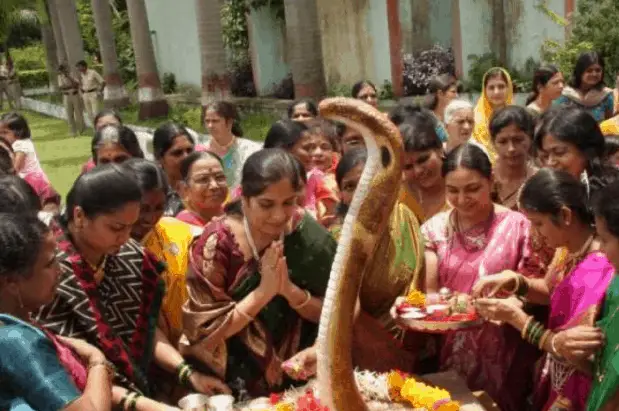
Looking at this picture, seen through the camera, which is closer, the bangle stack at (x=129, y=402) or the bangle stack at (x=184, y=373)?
the bangle stack at (x=129, y=402)

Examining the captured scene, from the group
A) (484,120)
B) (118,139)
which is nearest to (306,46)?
(484,120)

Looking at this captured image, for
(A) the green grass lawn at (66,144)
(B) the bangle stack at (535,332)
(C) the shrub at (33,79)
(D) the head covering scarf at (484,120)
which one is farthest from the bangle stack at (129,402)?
(C) the shrub at (33,79)

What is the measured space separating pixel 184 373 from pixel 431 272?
3.69 ft

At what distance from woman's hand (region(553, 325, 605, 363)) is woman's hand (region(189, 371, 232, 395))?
1213mm

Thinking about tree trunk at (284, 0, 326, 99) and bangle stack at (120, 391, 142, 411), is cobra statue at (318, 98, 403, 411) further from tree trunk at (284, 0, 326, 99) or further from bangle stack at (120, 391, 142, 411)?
tree trunk at (284, 0, 326, 99)

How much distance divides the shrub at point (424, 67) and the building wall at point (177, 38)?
7.53 metres

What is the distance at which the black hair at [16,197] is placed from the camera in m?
2.98

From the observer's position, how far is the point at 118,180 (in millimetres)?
2740

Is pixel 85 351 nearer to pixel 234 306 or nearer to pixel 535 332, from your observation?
pixel 234 306

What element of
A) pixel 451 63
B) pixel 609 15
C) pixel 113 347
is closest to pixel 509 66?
pixel 451 63

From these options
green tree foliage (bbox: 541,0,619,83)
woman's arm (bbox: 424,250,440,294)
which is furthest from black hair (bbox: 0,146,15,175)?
green tree foliage (bbox: 541,0,619,83)

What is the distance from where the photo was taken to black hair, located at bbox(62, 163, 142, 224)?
8.86 ft

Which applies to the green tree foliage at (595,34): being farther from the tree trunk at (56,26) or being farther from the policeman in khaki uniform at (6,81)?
the policeman in khaki uniform at (6,81)

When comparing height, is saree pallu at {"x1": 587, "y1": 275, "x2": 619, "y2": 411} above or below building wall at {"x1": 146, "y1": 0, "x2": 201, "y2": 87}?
below
